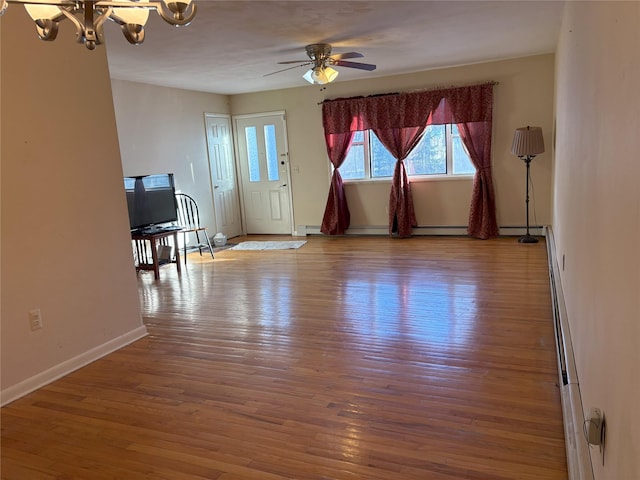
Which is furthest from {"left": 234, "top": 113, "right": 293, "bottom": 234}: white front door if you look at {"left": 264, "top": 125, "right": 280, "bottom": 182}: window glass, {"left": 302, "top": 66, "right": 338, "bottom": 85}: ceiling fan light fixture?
{"left": 302, "top": 66, "right": 338, "bottom": 85}: ceiling fan light fixture

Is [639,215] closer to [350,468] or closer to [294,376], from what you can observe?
[350,468]

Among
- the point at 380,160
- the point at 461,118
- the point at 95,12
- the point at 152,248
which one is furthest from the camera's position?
the point at 380,160

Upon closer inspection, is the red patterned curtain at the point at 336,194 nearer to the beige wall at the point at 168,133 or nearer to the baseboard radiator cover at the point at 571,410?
the beige wall at the point at 168,133

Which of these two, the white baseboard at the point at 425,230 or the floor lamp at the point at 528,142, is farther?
the white baseboard at the point at 425,230

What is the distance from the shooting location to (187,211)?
7.30 metres

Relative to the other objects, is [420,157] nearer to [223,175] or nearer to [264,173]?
[264,173]

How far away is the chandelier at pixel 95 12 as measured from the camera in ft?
6.18

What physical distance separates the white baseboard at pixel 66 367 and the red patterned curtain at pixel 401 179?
14.4ft

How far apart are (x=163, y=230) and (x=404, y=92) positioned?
390 centimetres

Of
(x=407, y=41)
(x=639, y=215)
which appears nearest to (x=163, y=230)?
(x=407, y=41)

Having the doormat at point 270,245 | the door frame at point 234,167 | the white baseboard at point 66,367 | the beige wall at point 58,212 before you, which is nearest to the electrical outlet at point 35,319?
the beige wall at point 58,212

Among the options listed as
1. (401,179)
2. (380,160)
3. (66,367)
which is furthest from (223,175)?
(66,367)

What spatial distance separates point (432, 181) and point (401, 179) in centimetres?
45

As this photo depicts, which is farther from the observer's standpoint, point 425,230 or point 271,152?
point 271,152
